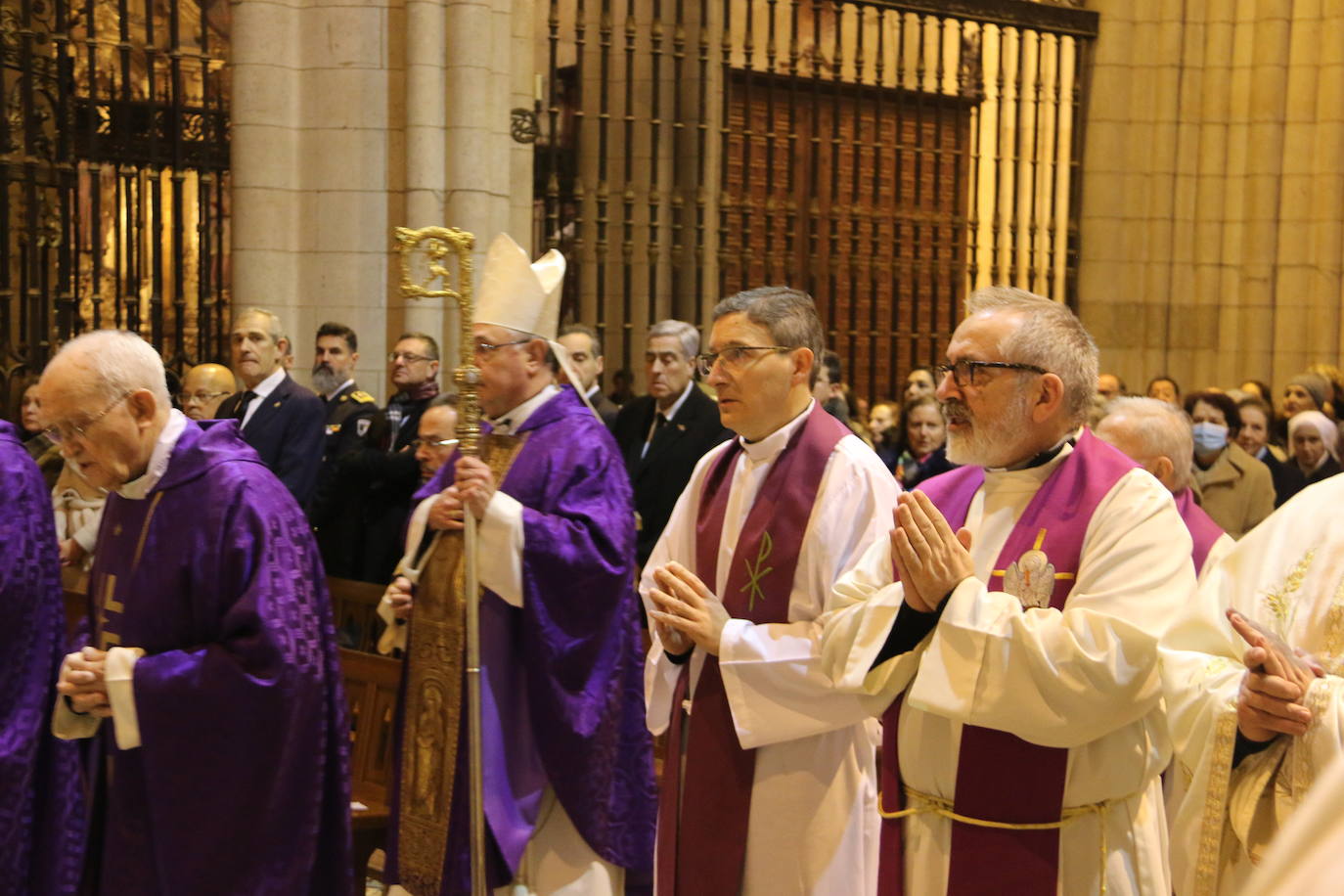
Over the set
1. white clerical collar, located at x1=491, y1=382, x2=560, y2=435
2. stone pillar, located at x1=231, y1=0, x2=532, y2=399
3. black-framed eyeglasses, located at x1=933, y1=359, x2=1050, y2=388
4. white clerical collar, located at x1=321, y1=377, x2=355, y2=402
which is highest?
stone pillar, located at x1=231, y1=0, x2=532, y2=399

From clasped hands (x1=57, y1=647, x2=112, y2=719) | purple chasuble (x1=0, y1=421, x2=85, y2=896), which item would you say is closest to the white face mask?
purple chasuble (x1=0, y1=421, x2=85, y2=896)

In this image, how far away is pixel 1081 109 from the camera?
1193cm

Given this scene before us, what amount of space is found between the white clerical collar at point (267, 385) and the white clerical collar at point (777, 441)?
145 inches

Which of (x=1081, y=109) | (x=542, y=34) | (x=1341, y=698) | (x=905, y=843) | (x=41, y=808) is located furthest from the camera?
(x=1081, y=109)

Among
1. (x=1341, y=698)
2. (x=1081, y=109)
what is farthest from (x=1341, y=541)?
(x=1081, y=109)

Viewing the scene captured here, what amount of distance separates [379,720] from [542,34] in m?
6.20

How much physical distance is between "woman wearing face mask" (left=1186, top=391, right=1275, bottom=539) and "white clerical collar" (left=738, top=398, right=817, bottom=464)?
3.28 m

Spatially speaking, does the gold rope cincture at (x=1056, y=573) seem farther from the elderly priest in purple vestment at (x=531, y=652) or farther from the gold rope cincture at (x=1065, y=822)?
the elderly priest in purple vestment at (x=531, y=652)

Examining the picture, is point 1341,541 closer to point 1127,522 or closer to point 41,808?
point 1127,522

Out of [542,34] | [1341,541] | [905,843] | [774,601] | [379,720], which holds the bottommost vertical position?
[379,720]

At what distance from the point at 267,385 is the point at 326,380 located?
21.5 inches

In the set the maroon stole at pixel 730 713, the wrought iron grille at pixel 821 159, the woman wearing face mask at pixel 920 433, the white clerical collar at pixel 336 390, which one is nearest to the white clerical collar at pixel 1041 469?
the maroon stole at pixel 730 713

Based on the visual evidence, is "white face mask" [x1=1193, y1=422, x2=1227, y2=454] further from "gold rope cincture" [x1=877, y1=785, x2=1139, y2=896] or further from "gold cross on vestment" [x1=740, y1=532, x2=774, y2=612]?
"gold rope cincture" [x1=877, y1=785, x2=1139, y2=896]

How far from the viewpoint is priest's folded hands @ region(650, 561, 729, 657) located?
3.64m
